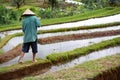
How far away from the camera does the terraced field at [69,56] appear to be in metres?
7.75

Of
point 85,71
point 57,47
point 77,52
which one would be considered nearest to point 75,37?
point 57,47

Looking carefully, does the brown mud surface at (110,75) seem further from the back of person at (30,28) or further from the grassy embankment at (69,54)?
the back of person at (30,28)

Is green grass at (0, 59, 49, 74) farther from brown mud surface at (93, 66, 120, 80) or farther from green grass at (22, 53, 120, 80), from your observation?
brown mud surface at (93, 66, 120, 80)

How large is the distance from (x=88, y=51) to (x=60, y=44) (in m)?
1.80

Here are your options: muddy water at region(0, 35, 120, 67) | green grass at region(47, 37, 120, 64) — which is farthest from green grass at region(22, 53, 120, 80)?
muddy water at region(0, 35, 120, 67)

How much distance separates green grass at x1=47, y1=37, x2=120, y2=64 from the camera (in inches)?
380

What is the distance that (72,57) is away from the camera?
10.1m

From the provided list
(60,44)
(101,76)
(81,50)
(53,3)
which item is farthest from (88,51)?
(53,3)

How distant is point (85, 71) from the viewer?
7.66 metres

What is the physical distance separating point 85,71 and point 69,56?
2.42 metres

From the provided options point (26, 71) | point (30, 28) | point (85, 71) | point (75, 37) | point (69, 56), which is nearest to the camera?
point (85, 71)

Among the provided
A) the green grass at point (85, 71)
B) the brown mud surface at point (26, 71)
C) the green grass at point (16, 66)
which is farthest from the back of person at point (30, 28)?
the green grass at point (85, 71)

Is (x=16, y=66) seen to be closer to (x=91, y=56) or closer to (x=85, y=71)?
(x=85, y=71)

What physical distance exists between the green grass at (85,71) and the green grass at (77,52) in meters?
1.41
